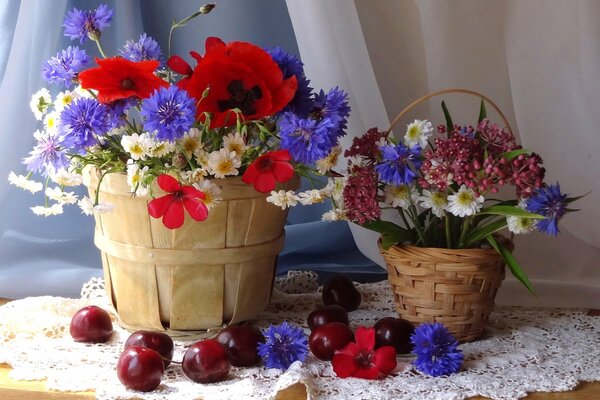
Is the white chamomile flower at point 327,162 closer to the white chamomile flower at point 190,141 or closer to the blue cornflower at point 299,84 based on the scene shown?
the blue cornflower at point 299,84

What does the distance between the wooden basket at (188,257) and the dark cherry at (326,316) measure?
9 centimetres

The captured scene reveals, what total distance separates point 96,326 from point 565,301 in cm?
81

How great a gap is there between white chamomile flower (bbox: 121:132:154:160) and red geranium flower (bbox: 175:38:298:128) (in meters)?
0.10

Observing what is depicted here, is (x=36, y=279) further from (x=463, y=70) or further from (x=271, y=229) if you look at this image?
(x=463, y=70)

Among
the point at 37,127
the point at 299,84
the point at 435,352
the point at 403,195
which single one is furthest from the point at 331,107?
the point at 37,127

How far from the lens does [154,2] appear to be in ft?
5.53

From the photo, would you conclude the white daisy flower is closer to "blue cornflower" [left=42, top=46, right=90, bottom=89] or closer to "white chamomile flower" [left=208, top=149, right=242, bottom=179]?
"white chamomile flower" [left=208, top=149, right=242, bottom=179]

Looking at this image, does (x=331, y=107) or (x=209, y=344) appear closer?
(x=209, y=344)

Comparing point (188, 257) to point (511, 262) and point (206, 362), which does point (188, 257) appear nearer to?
point (206, 362)

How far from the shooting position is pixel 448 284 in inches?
50.5

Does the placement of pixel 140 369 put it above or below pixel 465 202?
below

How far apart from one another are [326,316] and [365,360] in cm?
15

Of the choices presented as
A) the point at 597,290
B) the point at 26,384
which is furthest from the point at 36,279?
the point at 597,290

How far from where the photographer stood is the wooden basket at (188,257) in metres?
1.26
